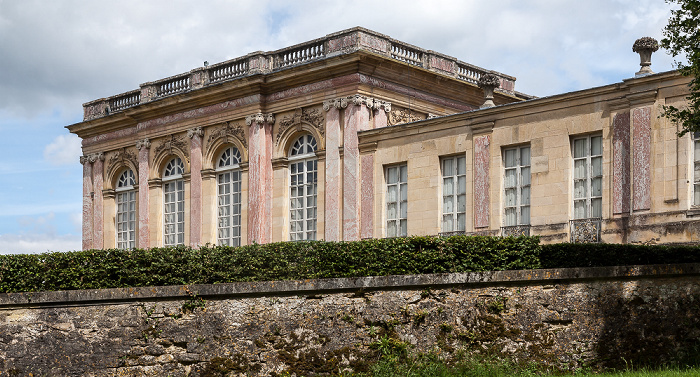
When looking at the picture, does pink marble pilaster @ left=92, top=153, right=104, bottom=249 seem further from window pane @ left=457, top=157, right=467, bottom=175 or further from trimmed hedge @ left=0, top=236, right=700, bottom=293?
trimmed hedge @ left=0, top=236, right=700, bottom=293

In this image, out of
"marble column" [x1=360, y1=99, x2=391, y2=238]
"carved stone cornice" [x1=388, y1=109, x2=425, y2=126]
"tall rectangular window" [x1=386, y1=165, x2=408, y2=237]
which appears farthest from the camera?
"carved stone cornice" [x1=388, y1=109, x2=425, y2=126]

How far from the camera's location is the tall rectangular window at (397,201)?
1033 inches

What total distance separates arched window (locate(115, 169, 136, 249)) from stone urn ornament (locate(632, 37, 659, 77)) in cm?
1884

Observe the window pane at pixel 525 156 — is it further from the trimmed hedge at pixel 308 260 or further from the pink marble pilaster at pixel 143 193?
the pink marble pilaster at pixel 143 193

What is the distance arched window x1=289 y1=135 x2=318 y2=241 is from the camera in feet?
93.9

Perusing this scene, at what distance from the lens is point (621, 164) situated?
71.6 ft

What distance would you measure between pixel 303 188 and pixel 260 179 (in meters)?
1.35

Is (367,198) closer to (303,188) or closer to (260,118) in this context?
(303,188)

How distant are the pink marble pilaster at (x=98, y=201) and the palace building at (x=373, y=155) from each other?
64mm

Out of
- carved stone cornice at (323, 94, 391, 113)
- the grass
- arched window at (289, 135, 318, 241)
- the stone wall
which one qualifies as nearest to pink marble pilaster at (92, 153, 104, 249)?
arched window at (289, 135, 318, 241)

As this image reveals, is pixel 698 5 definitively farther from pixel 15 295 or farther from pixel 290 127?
pixel 290 127

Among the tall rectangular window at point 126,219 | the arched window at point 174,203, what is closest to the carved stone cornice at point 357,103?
the arched window at point 174,203

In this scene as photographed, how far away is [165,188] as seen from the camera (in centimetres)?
3309

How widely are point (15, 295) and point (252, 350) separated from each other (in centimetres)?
431
